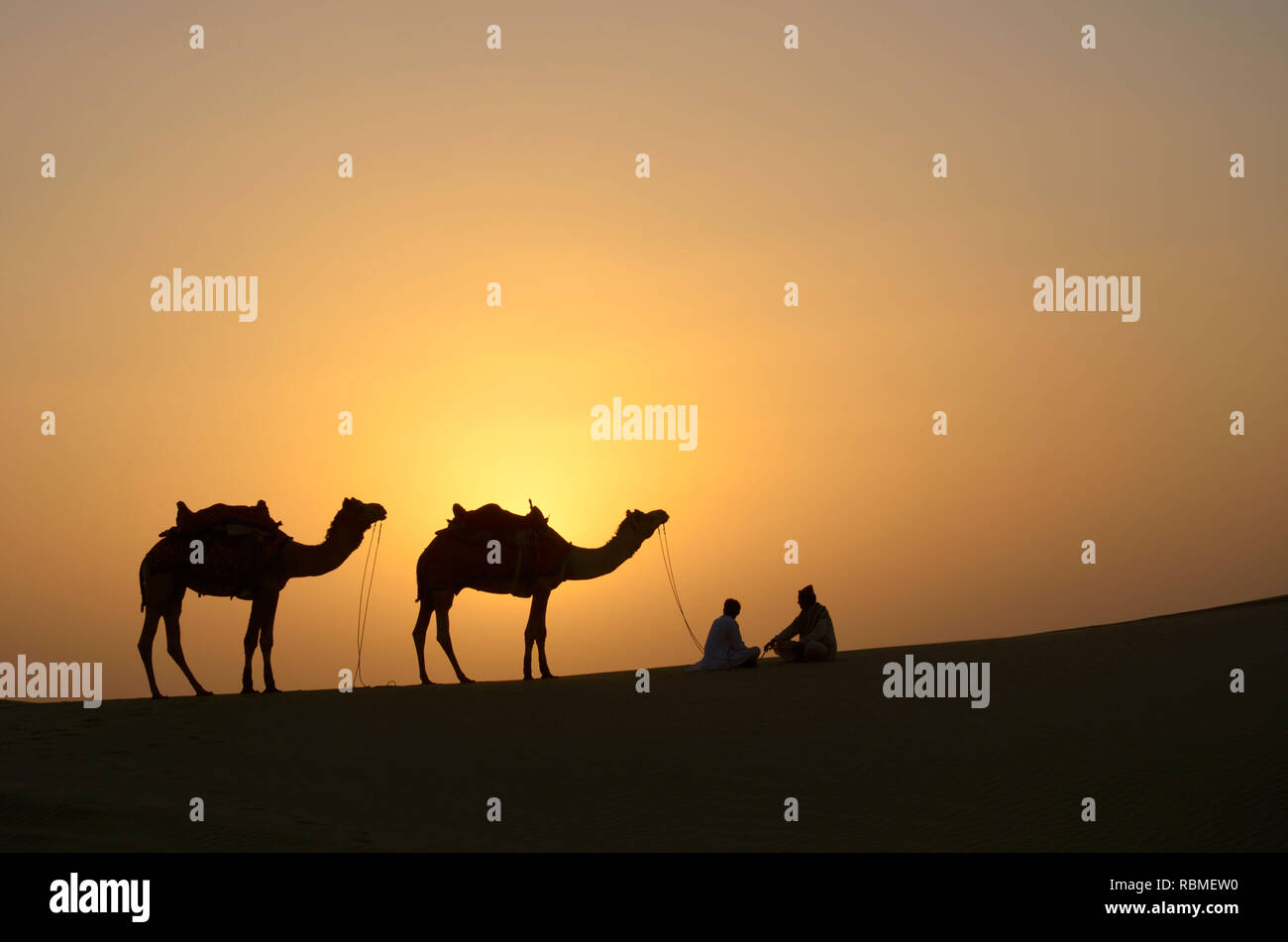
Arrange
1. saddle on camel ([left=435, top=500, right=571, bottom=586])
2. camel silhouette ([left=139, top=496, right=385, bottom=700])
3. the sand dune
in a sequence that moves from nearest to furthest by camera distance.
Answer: the sand dune
camel silhouette ([left=139, top=496, right=385, bottom=700])
saddle on camel ([left=435, top=500, right=571, bottom=586])

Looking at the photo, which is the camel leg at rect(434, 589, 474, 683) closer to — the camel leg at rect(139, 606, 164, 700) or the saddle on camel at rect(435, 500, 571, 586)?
the saddle on camel at rect(435, 500, 571, 586)

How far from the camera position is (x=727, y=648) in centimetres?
2234

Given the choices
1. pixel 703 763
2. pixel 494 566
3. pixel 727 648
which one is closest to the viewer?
pixel 703 763

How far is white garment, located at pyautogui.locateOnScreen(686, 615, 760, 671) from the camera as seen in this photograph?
22203mm

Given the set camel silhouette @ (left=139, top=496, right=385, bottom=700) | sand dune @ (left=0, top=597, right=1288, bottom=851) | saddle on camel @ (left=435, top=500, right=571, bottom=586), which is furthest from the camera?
saddle on camel @ (left=435, top=500, right=571, bottom=586)

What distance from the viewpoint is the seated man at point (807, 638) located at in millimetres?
22328

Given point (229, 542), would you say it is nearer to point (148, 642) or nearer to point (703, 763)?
point (148, 642)

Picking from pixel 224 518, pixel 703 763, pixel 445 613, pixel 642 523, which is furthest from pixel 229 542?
pixel 703 763

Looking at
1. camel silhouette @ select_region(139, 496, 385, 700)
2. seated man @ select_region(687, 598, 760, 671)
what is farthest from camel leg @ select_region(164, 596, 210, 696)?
seated man @ select_region(687, 598, 760, 671)

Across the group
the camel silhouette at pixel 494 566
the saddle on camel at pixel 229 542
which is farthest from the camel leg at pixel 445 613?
the saddle on camel at pixel 229 542

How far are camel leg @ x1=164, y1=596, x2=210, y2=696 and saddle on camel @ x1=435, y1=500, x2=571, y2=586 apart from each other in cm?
444

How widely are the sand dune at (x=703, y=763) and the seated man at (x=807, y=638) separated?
324mm

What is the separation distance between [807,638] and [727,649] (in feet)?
3.99
